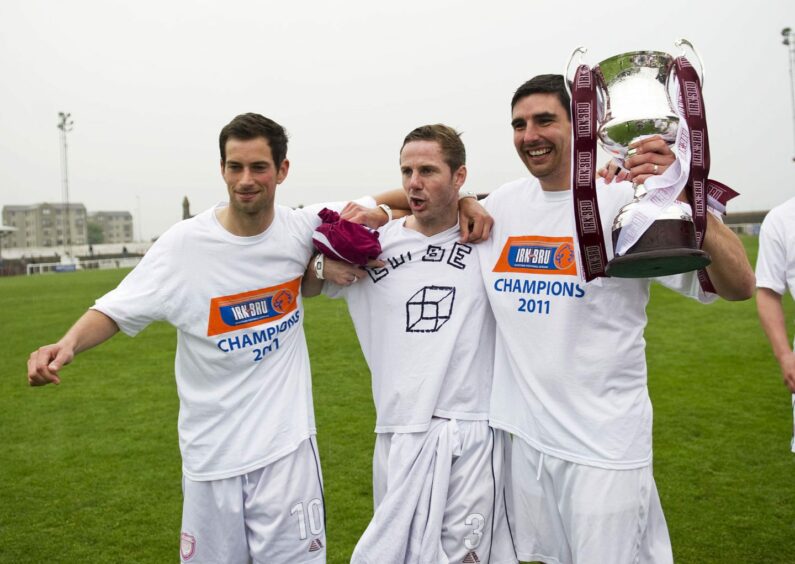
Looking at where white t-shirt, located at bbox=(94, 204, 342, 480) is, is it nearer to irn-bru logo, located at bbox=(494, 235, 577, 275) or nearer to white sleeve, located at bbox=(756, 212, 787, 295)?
irn-bru logo, located at bbox=(494, 235, 577, 275)

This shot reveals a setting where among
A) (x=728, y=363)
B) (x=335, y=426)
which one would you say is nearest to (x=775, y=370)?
(x=728, y=363)

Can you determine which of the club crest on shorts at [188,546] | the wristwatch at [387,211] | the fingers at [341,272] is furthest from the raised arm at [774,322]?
the club crest on shorts at [188,546]

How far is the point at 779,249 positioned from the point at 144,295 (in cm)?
315

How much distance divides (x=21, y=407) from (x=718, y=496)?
309 inches

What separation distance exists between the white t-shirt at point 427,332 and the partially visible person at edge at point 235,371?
9.9 inches

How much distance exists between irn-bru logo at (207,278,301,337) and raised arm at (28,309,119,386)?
1.42 feet

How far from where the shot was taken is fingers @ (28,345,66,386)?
2.42m

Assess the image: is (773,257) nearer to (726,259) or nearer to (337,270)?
(726,259)

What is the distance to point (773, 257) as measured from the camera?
348cm

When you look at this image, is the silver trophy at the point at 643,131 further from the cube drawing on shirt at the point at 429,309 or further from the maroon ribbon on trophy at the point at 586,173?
the cube drawing on shirt at the point at 429,309

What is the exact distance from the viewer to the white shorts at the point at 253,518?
2883mm

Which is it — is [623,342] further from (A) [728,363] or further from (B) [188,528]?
(A) [728,363]

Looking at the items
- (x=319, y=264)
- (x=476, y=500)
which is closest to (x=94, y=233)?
(x=319, y=264)

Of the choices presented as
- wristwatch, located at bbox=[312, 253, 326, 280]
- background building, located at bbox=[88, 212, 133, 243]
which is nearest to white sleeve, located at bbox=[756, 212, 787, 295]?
wristwatch, located at bbox=[312, 253, 326, 280]
